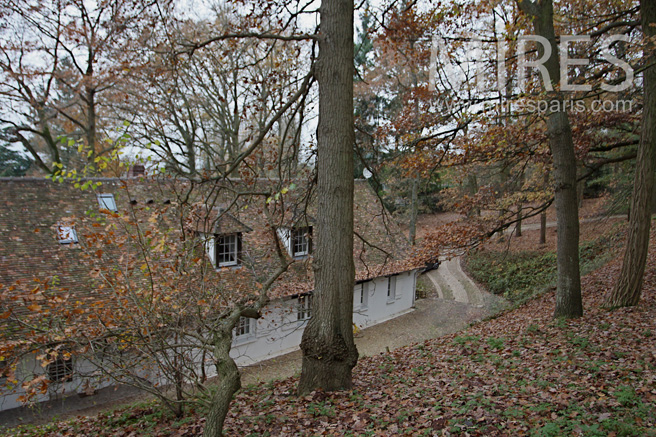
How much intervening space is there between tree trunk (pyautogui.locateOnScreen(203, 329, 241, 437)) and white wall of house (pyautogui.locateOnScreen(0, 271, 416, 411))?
20.8ft

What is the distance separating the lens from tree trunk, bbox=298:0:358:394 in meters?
5.46

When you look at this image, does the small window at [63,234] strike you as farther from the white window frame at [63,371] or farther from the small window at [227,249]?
the small window at [227,249]

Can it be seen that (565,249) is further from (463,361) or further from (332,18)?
(332,18)

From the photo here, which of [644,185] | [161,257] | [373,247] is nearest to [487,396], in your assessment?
[373,247]

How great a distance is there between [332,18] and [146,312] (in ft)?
16.3

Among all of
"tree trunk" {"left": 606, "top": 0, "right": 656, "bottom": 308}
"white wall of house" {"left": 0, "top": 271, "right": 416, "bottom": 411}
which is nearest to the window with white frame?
"white wall of house" {"left": 0, "top": 271, "right": 416, "bottom": 411}

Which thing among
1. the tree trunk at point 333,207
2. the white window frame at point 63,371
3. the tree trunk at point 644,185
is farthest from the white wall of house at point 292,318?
the tree trunk at point 644,185

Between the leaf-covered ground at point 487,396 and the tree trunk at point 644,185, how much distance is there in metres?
0.74

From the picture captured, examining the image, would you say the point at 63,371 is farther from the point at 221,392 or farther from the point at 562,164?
the point at 562,164

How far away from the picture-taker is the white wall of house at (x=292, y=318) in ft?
41.5

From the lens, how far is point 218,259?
47.1ft

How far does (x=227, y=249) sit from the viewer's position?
14.5m

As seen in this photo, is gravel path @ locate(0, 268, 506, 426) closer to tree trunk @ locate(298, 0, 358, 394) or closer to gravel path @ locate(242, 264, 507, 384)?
gravel path @ locate(242, 264, 507, 384)

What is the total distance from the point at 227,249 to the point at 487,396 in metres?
11.2
